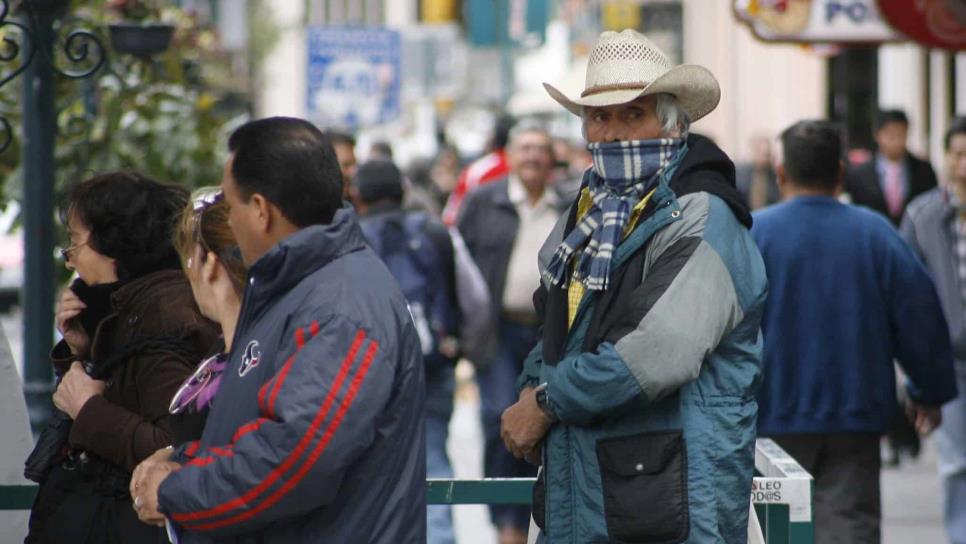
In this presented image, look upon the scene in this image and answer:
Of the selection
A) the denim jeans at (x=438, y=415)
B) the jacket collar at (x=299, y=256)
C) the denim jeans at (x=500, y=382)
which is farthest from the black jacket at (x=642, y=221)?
the denim jeans at (x=500, y=382)

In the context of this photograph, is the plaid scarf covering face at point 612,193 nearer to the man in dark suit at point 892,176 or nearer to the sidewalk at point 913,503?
the sidewalk at point 913,503

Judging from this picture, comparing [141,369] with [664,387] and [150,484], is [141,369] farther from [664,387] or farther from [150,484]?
[664,387]

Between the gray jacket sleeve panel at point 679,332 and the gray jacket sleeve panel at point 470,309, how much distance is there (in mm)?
4669

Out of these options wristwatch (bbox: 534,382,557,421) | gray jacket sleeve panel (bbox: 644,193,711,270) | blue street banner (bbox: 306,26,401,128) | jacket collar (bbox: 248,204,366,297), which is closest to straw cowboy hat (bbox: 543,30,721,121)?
gray jacket sleeve panel (bbox: 644,193,711,270)

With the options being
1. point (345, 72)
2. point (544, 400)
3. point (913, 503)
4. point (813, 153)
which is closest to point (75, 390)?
point (544, 400)

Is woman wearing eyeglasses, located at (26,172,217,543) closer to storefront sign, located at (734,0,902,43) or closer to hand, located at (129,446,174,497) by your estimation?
hand, located at (129,446,174,497)

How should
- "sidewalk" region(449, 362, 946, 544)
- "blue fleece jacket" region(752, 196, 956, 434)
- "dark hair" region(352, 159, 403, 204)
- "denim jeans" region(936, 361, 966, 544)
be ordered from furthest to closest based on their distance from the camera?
"sidewalk" region(449, 362, 946, 544)
"dark hair" region(352, 159, 403, 204)
"denim jeans" region(936, 361, 966, 544)
"blue fleece jacket" region(752, 196, 956, 434)

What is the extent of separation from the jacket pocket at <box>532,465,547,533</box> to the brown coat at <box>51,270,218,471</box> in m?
0.87

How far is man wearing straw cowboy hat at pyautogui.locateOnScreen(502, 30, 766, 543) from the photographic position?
14.0ft

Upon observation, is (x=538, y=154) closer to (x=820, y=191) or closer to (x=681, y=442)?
(x=820, y=191)

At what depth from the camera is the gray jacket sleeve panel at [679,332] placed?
4.24 metres

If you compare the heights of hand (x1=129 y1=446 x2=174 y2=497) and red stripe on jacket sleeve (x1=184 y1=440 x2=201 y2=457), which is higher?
red stripe on jacket sleeve (x1=184 y1=440 x2=201 y2=457)

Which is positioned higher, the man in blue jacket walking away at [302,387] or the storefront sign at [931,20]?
the storefront sign at [931,20]

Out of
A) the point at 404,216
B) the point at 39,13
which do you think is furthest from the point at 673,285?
the point at 404,216
